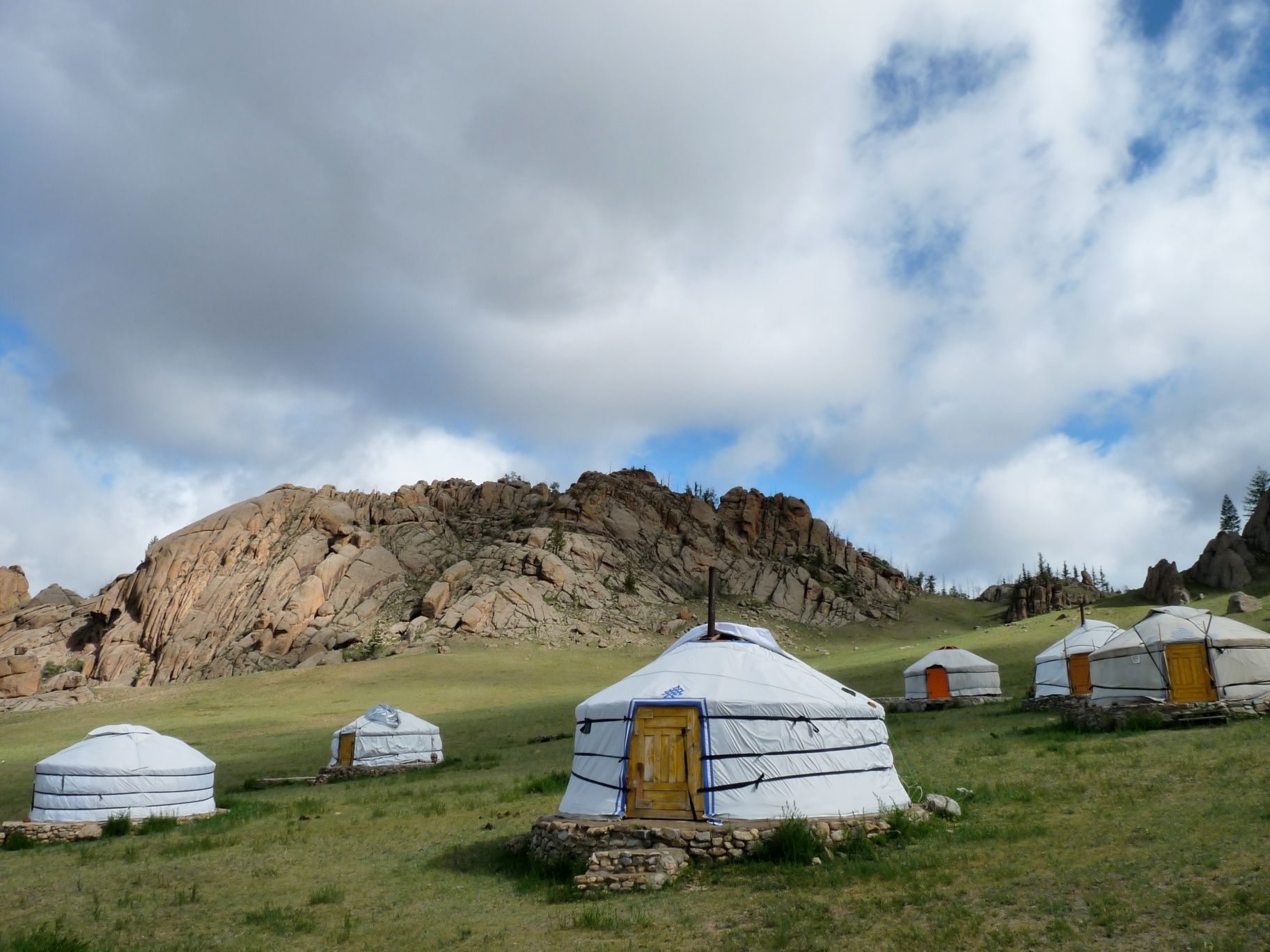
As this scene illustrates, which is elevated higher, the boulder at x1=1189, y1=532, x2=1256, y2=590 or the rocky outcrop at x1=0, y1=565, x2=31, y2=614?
the rocky outcrop at x1=0, y1=565, x2=31, y2=614

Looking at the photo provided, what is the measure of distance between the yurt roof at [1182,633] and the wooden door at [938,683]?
945 cm

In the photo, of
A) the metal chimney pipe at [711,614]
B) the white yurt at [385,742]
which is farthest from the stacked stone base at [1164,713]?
the white yurt at [385,742]

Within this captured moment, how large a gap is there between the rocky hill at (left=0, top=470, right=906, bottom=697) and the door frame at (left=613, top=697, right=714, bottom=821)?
45903 millimetres

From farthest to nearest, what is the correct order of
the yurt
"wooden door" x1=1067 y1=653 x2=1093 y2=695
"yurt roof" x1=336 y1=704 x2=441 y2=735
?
the yurt < "wooden door" x1=1067 y1=653 x2=1093 y2=695 < "yurt roof" x1=336 y1=704 x2=441 y2=735

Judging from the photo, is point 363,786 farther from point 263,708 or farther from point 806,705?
point 263,708

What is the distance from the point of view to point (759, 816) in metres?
9.31

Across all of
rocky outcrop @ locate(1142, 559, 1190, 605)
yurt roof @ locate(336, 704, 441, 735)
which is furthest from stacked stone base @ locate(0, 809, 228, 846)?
rocky outcrop @ locate(1142, 559, 1190, 605)

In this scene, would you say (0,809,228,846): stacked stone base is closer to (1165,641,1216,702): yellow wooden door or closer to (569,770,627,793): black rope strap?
(569,770,627,793): black rope strap

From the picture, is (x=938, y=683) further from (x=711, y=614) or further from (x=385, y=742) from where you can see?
(x=711, y=614)

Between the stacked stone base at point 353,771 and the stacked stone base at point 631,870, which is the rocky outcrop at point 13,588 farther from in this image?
the stacked stone base at point 631,870

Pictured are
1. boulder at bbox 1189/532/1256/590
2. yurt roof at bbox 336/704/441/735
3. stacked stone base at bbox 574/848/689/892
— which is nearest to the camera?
stacked stone base at bbox 574/848/689/892

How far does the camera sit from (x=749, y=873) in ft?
26.9

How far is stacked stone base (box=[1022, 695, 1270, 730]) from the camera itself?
1612cm

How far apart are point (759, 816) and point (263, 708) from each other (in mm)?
37331
